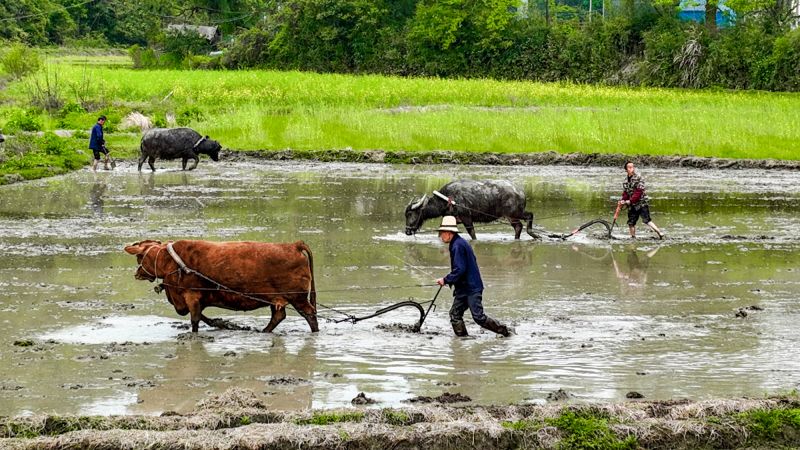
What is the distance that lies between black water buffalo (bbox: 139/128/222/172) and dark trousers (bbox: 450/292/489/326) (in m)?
19.6

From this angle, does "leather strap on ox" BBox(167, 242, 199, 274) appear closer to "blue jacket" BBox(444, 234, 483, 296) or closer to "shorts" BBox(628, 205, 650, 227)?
"blue jacket" BBox(444, 234, 483, 296)

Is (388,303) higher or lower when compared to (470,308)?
lower

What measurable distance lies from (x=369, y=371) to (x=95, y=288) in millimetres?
5348

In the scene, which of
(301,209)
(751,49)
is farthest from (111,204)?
(751,49)

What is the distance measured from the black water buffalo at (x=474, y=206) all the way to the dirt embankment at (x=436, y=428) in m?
10.7

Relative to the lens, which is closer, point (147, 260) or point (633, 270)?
point (147, 260)

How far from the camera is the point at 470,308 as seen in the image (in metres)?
11.7

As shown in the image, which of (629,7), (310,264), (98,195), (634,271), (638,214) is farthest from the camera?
(629,7)

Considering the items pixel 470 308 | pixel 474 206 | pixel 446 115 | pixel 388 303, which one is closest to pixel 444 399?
pixel 470 308

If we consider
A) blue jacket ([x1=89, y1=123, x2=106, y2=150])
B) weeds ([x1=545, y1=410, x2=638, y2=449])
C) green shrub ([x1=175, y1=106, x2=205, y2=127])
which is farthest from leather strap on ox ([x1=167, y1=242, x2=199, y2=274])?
green shrub ([x1=175, y1=106, x2=205, y2=127])

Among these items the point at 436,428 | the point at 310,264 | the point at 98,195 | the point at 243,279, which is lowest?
the point at 98,195

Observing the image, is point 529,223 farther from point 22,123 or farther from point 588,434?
point 22,123

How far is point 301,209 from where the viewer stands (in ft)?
73.7

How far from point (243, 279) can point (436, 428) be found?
4.56 meters
